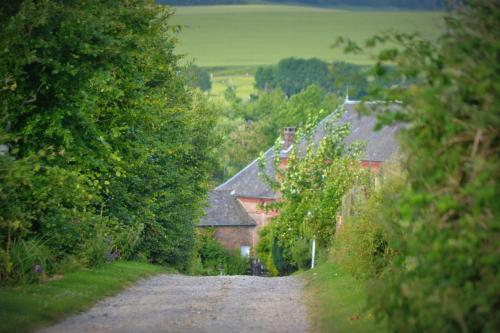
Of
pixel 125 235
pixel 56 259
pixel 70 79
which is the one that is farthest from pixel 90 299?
pixel 125 235

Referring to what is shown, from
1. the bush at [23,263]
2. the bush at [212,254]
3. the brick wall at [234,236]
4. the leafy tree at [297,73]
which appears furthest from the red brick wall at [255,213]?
the leafy tree at [297,73]

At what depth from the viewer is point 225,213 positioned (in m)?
71.2

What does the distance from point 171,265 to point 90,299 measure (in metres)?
21.1

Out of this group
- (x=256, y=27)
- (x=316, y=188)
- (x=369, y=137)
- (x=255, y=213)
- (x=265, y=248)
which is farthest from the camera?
(x=256, y=27)

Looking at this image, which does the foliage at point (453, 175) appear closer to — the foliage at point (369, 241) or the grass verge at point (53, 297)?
the grass verge at point (53, 297)

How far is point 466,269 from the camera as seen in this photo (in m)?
8.81

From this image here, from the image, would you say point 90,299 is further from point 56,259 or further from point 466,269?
point 466,269

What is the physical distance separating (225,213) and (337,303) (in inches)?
2112

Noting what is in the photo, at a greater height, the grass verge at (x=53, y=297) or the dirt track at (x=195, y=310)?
the grass verge at (x=53, y=297)

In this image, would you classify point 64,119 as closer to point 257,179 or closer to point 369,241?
point 369,241

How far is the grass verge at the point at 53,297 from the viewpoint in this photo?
1352 centimetres

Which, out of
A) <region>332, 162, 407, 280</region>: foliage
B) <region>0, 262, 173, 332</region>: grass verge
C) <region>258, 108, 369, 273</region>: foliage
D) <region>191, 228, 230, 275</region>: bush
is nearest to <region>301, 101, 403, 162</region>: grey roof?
<region>191, 228, 230, 275</region>: bush

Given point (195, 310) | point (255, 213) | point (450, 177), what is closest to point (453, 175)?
point (450, 177)

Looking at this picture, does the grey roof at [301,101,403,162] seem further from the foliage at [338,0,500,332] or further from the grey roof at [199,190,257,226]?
the foliage at [338,0,500,332]
